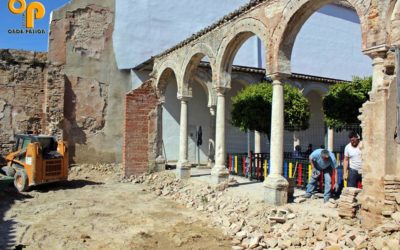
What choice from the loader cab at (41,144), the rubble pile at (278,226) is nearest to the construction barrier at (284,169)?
the rubble pile at (278,226)

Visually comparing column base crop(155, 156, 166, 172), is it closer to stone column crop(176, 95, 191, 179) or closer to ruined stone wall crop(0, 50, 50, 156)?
stone column crop(176, 95, 191, 179)

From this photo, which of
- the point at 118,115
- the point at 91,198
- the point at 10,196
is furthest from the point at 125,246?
the point at 118,115

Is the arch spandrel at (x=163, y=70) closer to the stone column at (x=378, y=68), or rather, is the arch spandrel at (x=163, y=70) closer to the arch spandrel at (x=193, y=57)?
the arch spandrel at (x=193, y=57)

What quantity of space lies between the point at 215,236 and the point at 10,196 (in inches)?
256

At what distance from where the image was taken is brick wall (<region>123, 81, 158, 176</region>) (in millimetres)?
13672

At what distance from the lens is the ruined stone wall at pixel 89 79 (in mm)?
15477

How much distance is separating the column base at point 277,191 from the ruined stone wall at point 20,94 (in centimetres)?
1060

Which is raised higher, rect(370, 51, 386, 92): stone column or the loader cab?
rect(370, 51, 386, 92): stone column

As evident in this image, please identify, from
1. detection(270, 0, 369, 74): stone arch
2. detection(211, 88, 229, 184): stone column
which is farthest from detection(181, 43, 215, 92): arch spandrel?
detection(270, 0, 369, 74): stone arch

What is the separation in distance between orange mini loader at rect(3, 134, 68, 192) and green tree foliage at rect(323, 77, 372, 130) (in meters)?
9.82

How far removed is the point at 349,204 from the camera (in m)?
6.00

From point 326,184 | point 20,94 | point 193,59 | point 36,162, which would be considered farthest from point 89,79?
point 326,184

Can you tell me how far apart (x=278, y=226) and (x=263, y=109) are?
234 inches

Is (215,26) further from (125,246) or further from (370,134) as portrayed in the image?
(125,246)
